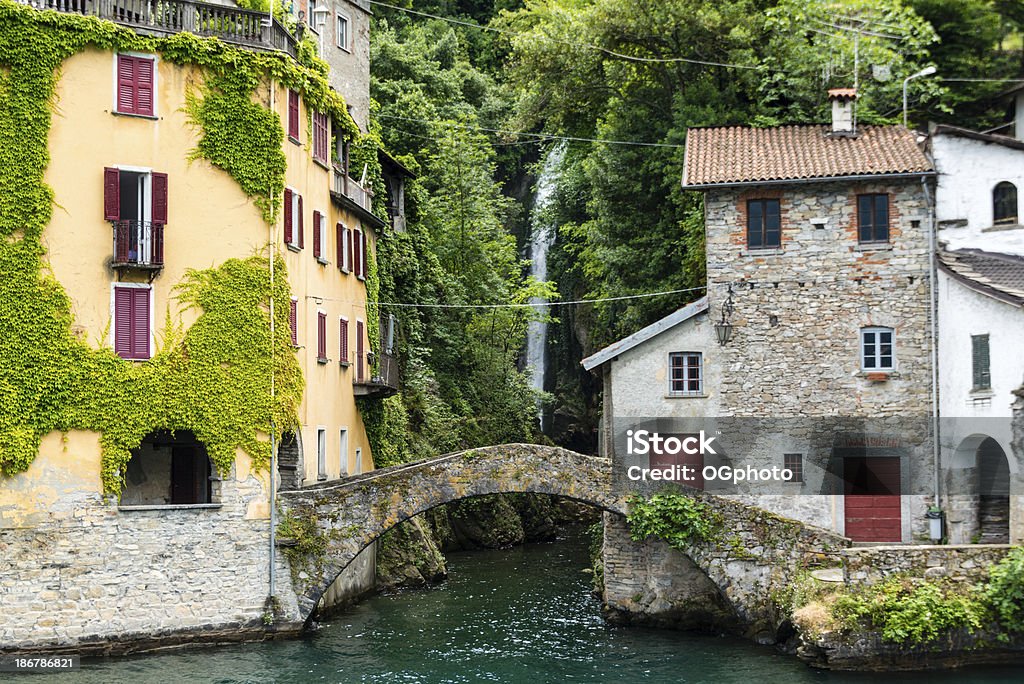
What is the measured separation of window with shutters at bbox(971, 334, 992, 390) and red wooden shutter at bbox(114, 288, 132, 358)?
1914 cm

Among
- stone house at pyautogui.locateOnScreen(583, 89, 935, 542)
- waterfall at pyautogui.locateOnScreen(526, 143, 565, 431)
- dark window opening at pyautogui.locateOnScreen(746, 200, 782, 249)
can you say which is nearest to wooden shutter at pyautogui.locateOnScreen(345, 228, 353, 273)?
stone house at pyautogui.locateOnScreen(583, 89, 935, 542)

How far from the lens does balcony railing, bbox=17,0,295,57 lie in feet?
92.0

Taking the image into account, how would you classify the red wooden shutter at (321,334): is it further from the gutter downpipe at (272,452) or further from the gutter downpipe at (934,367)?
the gutter downpipe at (934,367)

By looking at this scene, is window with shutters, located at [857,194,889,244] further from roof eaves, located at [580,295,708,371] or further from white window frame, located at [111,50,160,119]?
white window frame, located at [111,50,160,119]

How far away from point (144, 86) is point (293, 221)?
15.6ft

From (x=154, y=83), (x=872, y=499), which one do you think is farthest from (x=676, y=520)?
(x=154, y=83)

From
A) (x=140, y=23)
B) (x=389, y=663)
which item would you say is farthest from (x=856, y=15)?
(x=389, y=663)

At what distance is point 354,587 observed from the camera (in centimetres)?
3488

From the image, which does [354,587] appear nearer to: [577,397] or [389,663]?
[389,663]

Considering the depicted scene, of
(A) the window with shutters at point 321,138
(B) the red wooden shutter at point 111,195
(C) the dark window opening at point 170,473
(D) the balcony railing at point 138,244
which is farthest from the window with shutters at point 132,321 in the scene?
(A) the window with shutters at point 321,138

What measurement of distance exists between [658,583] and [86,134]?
671 inches

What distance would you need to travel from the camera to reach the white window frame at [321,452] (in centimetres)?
3225

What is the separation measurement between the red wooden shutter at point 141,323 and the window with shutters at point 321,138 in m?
6.75

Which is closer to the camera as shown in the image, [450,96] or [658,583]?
[658,583]
